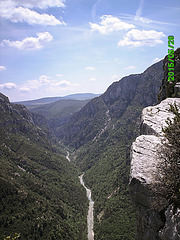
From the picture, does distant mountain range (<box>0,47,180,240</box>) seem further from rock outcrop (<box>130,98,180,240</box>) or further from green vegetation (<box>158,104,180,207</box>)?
green vegetation (<box>158,104,180,207</box>)

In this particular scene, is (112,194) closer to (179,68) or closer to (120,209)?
(120,209)

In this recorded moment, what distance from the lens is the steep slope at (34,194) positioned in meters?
76.9

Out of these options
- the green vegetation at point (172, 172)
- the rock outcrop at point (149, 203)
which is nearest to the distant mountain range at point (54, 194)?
the rock outcrop at point (149, 203)

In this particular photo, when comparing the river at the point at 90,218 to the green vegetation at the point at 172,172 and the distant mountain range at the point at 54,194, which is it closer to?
the distant mountain range at the point at 54,194

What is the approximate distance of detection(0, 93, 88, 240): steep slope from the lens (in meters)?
76.9

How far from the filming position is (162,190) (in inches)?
373

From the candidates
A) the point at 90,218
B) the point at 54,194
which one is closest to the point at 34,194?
the point at 54,194

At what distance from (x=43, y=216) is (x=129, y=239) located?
47.7 metres

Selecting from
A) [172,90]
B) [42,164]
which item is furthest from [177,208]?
[42,164]

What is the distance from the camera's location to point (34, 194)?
334 ft

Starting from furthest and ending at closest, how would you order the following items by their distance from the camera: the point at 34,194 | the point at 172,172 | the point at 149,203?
the point at 34,194 → the point at 149,203 → the point at 172,172

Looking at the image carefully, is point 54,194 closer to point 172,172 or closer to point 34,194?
point 34,194

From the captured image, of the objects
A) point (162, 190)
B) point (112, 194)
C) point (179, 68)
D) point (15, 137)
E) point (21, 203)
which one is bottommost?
point (112, 194)

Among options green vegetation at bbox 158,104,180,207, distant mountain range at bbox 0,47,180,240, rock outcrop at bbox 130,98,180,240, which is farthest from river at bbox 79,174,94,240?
green vegetation at bbox 158,104,180,207
